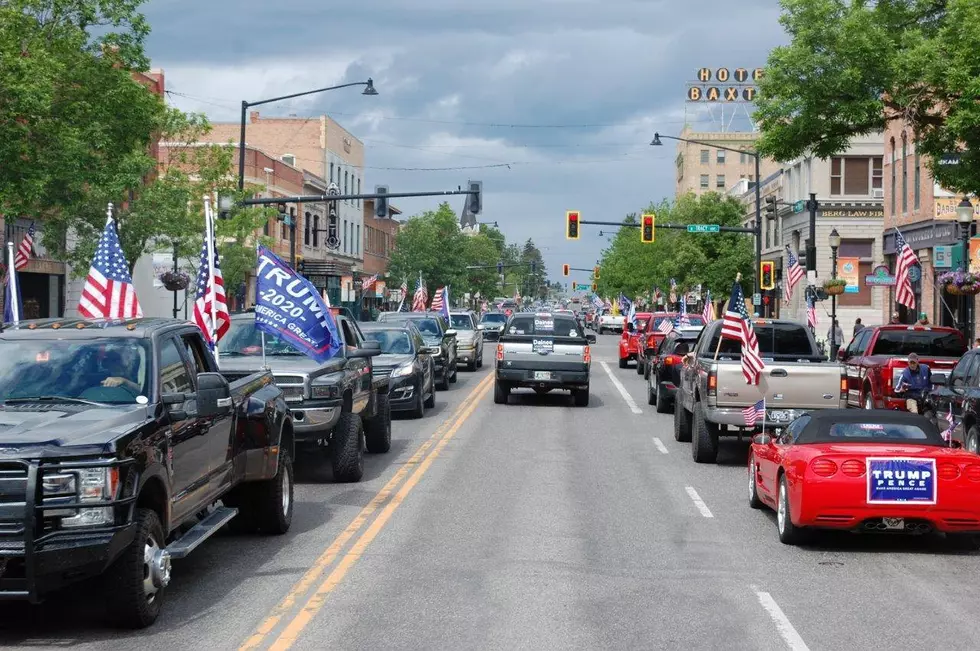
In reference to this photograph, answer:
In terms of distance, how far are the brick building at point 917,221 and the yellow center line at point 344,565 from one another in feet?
90.6

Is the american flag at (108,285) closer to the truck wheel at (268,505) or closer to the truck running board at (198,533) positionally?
the truck wheel at (268,505)

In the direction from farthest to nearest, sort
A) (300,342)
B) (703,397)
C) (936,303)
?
(936,303) < (703,397) < (300,342)

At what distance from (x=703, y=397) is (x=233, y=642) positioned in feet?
34.3

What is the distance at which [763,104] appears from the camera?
23844mm

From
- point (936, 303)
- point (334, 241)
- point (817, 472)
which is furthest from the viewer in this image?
point (334, 241)

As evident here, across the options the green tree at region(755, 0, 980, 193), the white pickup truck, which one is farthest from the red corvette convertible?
the white pickup truck

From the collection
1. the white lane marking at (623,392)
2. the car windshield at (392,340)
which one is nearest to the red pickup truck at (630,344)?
the white lane marking at (623,392)

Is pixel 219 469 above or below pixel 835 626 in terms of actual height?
above

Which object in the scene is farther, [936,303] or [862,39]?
[936,303]

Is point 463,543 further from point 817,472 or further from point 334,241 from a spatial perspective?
point 334,241

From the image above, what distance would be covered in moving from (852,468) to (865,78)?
13.6 m

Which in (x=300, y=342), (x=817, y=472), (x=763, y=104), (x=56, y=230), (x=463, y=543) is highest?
(x=763, y=104)

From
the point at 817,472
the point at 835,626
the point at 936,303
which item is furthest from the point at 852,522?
the point at 936,303

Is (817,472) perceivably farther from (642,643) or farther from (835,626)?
(642,643)
